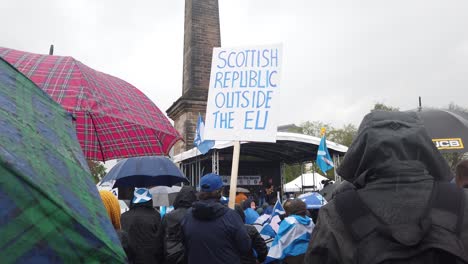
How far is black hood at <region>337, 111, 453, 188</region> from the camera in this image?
1883mm

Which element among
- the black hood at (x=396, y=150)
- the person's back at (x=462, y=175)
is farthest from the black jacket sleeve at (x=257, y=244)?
the black hood at (x=396, y=150)

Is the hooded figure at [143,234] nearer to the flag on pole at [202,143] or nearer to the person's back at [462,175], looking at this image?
the person's back at [462,175]

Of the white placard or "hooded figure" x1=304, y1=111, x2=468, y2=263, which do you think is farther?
the white placard

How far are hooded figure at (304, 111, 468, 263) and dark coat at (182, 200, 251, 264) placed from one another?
71.0 inches

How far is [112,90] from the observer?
3.49 meters

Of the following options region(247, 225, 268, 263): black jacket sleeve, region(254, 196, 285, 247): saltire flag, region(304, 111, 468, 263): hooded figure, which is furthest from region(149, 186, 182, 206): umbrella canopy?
region(304, 111, 468, 263): hooded figure

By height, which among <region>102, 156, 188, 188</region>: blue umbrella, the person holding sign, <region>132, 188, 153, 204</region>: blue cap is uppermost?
the person holding sign

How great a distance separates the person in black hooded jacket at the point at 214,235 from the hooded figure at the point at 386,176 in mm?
1804

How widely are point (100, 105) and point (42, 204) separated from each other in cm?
245

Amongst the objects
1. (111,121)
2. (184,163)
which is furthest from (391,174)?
(184,163)

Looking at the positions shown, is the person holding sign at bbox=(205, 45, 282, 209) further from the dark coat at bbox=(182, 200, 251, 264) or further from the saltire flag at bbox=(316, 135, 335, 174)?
the saltire flag at bbox=(316, 135, 335, 174)

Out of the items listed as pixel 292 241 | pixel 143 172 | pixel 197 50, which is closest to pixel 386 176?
pixel 292 241

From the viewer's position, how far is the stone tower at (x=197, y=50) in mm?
16469

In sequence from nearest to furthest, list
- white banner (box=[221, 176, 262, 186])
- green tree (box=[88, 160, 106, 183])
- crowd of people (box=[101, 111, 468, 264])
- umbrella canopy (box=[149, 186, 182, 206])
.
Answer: crowd of people (box=[101, 111, 468, 264]) < green tree (box=[88, 160, 106, 183]) < umbrella canopy (box=[149, 186, 182, 206]) < white banner (box=[221, 176, 262, 186])
